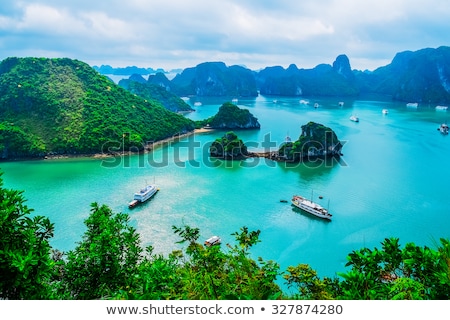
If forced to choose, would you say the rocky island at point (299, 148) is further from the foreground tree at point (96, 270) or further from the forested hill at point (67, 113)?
the foreground tree at point (96, 270)

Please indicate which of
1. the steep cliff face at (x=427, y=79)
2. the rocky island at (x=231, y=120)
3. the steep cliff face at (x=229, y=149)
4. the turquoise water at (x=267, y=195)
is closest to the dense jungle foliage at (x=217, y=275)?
the turquoise water at (x=267, y=195)

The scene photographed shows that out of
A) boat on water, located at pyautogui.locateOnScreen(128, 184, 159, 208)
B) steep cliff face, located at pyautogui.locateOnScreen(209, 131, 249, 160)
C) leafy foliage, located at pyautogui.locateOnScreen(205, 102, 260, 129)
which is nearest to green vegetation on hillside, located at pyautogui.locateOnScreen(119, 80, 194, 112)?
leafy foliage, located at pyautogui.locateOnScreen(205, 102, 260, 129)

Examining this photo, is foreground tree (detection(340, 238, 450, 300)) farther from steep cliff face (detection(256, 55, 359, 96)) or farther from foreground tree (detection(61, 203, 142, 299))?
steep cliff face (detection(256, 55, 359, 96))

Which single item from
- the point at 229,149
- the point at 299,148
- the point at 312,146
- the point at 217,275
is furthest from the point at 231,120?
the point at 217,275

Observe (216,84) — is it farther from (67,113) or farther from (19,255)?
(19,255)

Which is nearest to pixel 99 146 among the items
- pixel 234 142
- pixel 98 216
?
pixel 234 142

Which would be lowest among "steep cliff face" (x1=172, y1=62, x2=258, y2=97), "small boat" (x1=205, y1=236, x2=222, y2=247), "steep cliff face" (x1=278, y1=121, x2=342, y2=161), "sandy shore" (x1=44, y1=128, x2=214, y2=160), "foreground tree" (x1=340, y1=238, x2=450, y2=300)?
"small boat" (x1=205, y1=236, x2=222, y2=247)
